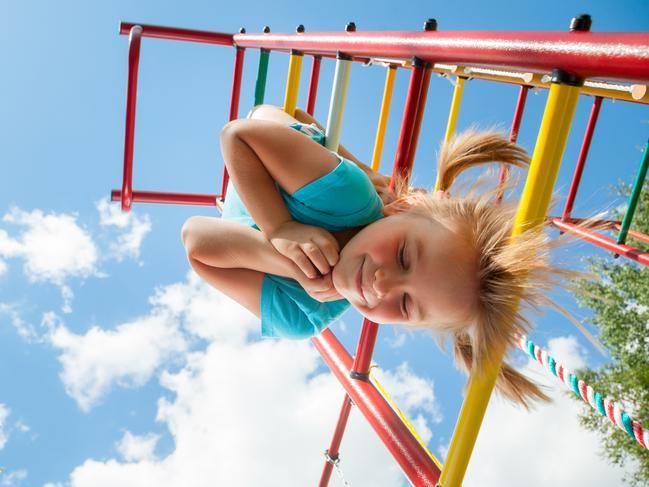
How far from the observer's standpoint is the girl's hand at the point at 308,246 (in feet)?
3.52

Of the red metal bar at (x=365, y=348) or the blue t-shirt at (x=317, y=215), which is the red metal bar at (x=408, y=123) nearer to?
the blue t-shirt at (x=317, y=215)

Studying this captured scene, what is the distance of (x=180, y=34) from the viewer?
7.66 ft

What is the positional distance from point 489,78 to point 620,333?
17.0 ft

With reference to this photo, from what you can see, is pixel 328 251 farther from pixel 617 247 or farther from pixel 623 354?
pixel 623 354

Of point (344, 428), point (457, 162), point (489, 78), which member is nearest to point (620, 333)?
point (489, 78)

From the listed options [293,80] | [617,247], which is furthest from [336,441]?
[617,247]

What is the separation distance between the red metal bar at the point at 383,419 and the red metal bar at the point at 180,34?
1289 millimetres

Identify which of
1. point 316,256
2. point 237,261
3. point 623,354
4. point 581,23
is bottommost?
point 623,354

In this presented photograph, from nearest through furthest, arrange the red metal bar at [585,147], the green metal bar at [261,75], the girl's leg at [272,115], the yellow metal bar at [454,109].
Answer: the girl's leg at [272,115], the yellow metal bar at [454,109], the green metal bar at [261,75], the red metal bar at [585,147]

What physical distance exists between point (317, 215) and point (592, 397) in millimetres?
696

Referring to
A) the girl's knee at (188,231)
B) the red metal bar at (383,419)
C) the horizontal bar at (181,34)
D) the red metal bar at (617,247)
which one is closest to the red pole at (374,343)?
the red metal bar at (383,419)

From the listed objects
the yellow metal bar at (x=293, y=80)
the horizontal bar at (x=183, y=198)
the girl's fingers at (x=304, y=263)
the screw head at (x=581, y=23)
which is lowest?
the horizontal bar at (x=183, y=198)

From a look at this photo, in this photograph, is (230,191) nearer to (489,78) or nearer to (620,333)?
(489,78)

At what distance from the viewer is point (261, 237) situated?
1.21m
